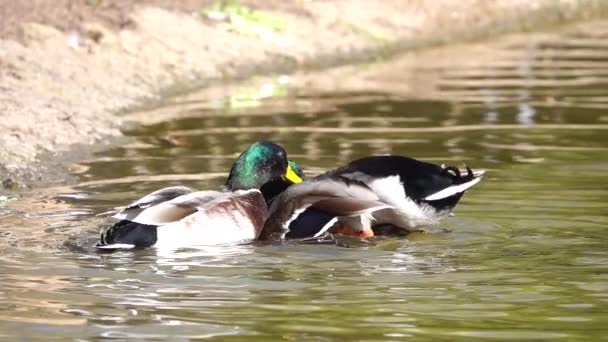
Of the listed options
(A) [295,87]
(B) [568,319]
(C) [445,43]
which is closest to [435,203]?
(B) [568,319]

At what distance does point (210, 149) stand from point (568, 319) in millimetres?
5762

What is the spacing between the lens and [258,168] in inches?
356

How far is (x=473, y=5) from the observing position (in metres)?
22.2

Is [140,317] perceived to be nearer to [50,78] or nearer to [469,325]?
[469,325]

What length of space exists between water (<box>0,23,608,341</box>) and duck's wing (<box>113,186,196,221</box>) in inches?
7.9

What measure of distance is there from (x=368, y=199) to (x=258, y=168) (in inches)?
35.2

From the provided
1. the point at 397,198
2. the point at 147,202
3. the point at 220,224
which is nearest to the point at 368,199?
the point at 397,198

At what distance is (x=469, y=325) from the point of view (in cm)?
630

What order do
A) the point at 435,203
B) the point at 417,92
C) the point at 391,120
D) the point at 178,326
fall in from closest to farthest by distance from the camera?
the point at 178,326 → the point at 435,203 → the point at 391,120 → the point at 417,92

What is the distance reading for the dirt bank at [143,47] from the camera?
1197 cm

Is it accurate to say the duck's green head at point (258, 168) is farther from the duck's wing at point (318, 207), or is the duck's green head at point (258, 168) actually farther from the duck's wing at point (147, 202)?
the duck's wing at point (318, 207)

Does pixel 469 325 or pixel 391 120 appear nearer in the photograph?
pixel 469 325

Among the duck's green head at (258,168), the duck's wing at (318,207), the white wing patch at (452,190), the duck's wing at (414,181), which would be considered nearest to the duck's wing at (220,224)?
the duck's wing at (318,207)

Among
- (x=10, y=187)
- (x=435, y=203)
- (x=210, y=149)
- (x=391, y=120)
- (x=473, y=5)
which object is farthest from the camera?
(x=473, y=5)
